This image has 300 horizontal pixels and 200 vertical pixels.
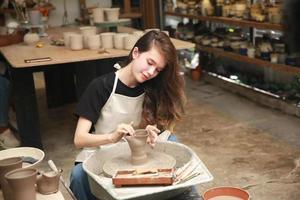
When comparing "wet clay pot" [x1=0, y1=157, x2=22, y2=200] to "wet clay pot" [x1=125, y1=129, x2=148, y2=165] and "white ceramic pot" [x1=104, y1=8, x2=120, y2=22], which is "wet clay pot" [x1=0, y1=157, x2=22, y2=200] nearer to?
"wet clay pot" [x1=125, y1=129, x2=148, y2=165]

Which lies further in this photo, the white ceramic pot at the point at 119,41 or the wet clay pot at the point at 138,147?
the white ceramic pot at the point at 119,41

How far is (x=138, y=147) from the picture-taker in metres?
1.52

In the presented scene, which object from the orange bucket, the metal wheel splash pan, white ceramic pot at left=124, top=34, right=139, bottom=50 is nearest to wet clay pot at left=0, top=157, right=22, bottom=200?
the metal wheel splash pan

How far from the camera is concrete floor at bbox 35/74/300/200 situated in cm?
265

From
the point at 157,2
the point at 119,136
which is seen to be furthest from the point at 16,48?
the point at 157,2

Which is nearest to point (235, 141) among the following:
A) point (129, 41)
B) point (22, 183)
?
point (129, 41)

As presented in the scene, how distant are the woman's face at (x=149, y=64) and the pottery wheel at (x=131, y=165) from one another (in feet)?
1.12

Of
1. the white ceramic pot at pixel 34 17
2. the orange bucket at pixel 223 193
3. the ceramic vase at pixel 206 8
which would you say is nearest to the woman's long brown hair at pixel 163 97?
the orange bucket at pixel 223 193

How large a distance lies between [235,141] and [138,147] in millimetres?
1911

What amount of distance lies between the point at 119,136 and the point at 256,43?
3.03 m

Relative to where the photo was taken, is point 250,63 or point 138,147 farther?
point 250,63

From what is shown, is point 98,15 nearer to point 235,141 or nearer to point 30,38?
point 30,38

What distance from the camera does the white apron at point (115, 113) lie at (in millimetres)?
1827

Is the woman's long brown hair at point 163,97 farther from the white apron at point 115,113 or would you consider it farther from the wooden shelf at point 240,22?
the wooden shelf at point 240,22
